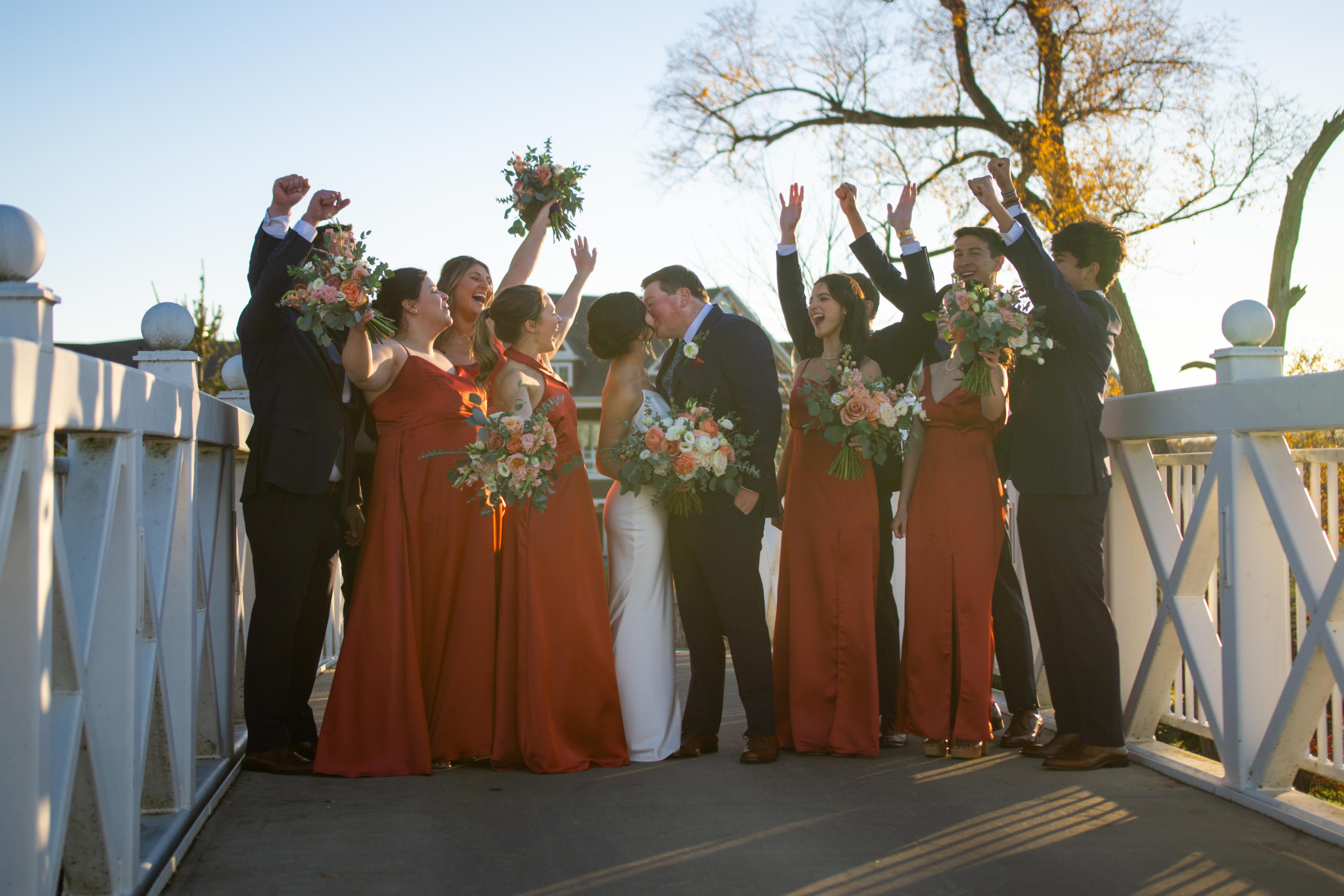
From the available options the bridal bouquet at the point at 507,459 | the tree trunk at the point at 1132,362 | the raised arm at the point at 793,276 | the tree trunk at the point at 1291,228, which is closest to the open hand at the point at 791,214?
the raised arm at the point at 793,276

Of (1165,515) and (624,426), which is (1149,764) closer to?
(1165,515)

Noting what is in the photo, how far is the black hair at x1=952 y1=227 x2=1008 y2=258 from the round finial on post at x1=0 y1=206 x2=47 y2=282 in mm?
3817

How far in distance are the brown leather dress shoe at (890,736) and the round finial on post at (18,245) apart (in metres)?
3.89

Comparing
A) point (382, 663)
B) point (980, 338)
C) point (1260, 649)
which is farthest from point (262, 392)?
point (1260, 649)

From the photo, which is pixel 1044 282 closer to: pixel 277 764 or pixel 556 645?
pixel 556 645

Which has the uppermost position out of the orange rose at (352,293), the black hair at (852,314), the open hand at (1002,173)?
the open hand at (1002,173)

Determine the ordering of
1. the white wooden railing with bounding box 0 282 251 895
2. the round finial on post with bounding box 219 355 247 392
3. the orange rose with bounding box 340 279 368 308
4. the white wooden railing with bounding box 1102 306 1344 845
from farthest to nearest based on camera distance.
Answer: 1. the round finial on post with bounding box 219 355 247 392
2. the orange rose with bounding box 340 279 368 308
3. the white wooden railing with bounding box 1102 306 1344 845
4. the white wooden railing with bounding box 0 282 251 895

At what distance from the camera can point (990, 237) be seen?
206 inches

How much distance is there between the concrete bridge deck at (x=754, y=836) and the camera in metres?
3.20

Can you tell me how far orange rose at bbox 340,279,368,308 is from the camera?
14.1 feet

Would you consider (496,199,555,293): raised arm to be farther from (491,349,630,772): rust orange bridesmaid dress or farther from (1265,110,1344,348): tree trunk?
(1265,110,1344,348): tree trunk

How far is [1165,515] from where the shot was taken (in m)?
4.85

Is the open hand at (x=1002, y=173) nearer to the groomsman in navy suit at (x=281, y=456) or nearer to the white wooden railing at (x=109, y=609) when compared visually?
the groomsman in navy suit at (x=281, y=456)

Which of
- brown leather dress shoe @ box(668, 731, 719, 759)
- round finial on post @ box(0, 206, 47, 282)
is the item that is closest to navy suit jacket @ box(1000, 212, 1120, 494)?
brown leather dress shoe @ box(668, 731, 719, 759)
